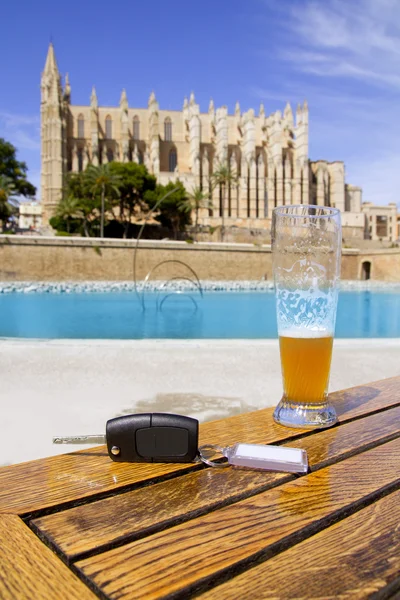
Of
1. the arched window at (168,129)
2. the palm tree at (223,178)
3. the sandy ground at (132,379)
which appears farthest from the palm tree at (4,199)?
the sandy ground at (132,379)

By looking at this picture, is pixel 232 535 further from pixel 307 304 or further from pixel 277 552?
pixel 307 304

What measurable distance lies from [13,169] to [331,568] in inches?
1800

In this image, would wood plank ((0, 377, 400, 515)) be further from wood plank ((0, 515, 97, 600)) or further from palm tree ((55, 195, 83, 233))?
palm tree ((55, 195, 83, 233))

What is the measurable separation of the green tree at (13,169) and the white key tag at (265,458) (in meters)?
43.5

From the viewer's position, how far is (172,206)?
38.5 metres

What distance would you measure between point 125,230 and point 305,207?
3681 cm

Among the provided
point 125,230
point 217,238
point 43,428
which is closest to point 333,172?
point 217,238

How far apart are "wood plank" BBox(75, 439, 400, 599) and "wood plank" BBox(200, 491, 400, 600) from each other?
0.02 m

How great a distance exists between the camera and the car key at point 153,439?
0.94 metres

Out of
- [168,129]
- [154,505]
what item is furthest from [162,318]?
[168,129]

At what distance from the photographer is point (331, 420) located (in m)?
1.18

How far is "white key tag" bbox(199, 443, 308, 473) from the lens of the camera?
0.90 m

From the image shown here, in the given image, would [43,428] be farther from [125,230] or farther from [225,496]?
[125,230]

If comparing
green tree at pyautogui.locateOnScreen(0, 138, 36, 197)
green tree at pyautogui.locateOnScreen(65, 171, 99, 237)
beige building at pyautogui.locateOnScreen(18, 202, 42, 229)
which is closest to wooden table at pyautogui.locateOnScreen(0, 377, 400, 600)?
green tree at pyautogui.locateOnScreen(65, 171, 99, 237)
